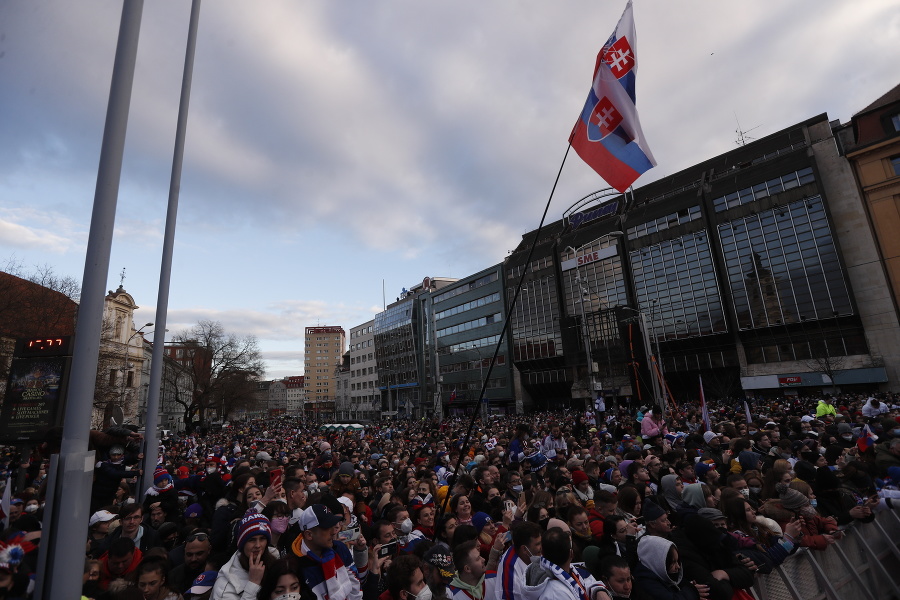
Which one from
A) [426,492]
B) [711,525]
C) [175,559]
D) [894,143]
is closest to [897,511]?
[711,525]

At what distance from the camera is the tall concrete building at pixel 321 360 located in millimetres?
165500

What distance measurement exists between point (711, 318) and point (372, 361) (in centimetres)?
7173

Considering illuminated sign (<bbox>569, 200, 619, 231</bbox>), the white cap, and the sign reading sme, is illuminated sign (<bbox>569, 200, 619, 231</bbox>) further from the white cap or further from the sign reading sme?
the white cap

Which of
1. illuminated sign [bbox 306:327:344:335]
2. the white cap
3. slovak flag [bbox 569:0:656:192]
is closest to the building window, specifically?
slovak flag [bbox 569:0:656:192]

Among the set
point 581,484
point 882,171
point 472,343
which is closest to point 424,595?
point 581,484

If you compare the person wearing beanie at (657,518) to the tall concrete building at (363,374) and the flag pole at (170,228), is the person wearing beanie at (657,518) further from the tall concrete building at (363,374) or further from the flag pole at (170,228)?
the tall concrete building at (363,374)

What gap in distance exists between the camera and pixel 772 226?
4038cm

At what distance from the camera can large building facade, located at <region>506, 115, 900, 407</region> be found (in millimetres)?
37062

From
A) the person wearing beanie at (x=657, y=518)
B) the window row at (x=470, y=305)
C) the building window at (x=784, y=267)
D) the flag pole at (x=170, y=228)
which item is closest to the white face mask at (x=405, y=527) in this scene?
the person wearing beanie at (x=657, y=518)

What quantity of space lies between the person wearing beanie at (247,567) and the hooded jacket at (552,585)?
1.86m

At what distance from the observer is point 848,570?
4.81 metres

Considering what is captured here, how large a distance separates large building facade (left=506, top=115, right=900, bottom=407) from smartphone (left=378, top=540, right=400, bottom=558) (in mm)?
23741

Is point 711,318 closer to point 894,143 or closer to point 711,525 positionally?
point 894,143

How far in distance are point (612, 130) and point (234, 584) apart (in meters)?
7.32
